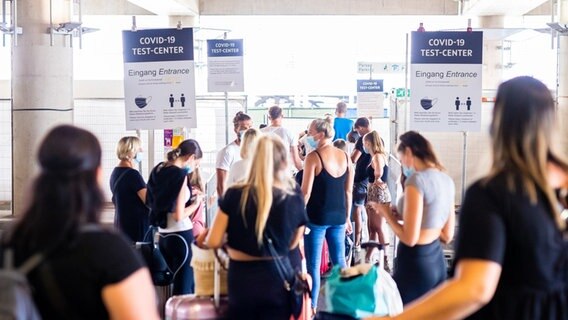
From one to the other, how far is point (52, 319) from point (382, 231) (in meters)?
6.75

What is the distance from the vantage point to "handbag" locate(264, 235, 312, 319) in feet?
13.3

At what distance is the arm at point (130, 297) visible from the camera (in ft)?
7.18

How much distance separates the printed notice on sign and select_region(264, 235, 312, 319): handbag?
655cm

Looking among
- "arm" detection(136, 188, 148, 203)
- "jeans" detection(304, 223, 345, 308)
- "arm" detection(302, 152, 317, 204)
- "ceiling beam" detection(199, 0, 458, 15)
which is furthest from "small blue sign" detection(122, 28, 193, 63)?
"ceiling beam" detection(199, 0, 458, 15)

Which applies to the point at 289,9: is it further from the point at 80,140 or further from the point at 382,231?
the point at 80,140

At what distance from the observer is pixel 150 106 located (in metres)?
7.30

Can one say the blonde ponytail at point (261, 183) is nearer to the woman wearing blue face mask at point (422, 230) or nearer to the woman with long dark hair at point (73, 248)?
the woman wearing blue face mask at point (422, 230)

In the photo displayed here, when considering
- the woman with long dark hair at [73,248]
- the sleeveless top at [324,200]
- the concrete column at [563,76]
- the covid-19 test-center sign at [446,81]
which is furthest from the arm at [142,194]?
the concrete column at [563,76]

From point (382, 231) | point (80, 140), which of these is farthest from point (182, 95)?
point (80, 140)

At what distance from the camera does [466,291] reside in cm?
213

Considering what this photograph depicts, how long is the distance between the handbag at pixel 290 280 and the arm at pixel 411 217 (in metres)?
0.69

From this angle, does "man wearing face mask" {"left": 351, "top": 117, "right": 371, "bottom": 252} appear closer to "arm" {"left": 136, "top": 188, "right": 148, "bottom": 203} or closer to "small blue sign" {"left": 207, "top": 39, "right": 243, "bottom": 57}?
"small blue sign" {"left": 207, "top": 39, "right": 243, "bottom": 57}

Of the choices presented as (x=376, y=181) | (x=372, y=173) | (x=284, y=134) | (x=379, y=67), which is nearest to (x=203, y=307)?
(x=376, y=181)

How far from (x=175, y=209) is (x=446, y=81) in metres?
2.82
